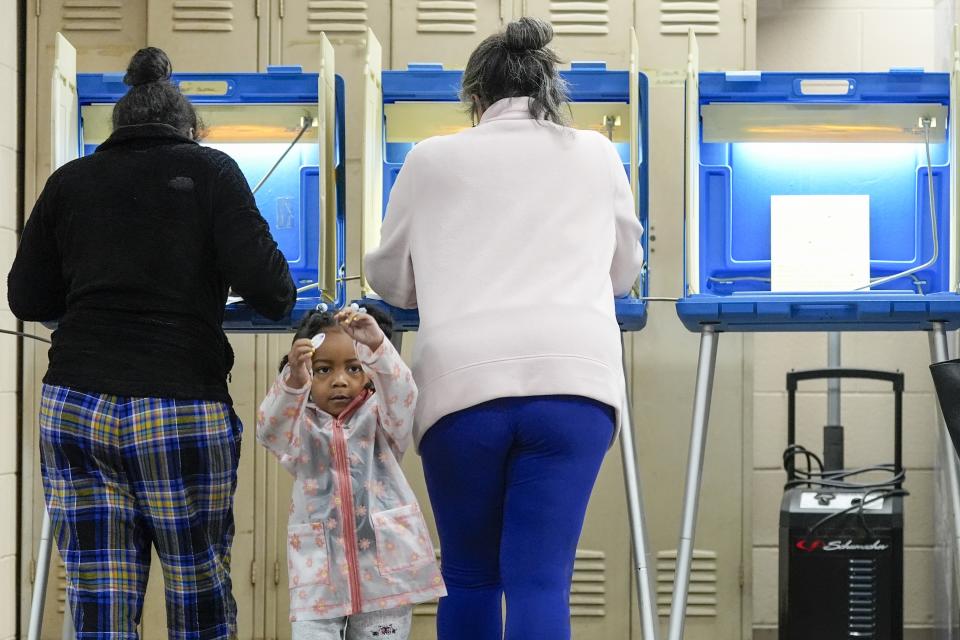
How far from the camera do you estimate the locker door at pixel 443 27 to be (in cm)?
340

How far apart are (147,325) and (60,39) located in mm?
994

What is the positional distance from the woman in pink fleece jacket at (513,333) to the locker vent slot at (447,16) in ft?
4.60

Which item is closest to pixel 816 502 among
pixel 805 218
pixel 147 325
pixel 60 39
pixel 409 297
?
pixel 805 218

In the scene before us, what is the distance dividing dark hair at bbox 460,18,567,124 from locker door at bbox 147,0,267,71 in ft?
4.92

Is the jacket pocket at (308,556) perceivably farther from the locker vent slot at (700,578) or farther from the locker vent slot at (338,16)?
the locker vent slot at (338,16)

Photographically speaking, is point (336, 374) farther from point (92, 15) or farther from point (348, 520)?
point (92, 15)

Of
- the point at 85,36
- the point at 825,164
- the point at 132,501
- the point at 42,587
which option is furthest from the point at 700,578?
the point at 85,36

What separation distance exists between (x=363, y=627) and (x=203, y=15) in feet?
6.20

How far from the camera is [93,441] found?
2.00m

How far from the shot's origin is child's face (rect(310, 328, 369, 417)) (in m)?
2.18

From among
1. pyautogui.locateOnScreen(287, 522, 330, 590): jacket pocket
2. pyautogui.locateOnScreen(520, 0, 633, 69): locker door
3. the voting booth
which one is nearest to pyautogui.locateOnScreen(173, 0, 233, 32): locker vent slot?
the voting booth

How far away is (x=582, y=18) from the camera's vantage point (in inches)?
134

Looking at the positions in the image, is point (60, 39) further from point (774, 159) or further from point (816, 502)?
point (816, 502)

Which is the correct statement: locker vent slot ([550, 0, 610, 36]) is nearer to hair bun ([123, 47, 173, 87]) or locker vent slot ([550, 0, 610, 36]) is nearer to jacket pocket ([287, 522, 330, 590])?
hair bun ([123, 47, 173, 87])
